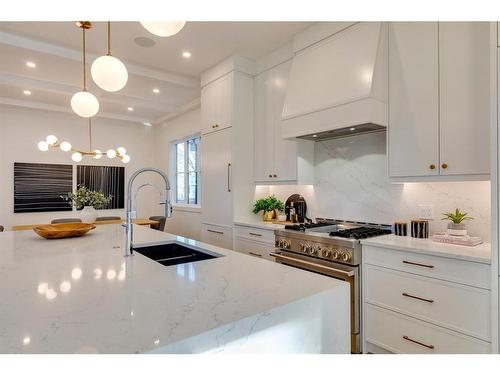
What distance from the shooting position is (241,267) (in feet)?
4.74

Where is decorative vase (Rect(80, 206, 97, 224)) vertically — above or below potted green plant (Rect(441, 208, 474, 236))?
below

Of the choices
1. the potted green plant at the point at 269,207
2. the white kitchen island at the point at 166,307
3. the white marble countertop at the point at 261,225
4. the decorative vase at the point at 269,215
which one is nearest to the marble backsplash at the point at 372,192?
the potted green plant at the point at 269,207

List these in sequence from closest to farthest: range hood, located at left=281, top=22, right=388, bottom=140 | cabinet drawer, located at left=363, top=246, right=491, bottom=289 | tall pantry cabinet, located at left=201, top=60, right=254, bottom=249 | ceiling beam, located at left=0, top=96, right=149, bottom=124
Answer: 1. cabinet drawer, located at left=363, top=246, right=491, bottom=289
2. range hood, located at left=281, top=22, right=388, bottom=140
3. tall pantry cabinet, located at left=201, top=60, right=254, bottom=249
4. ceiling beam, located at left=0, top=96, right=149, bottom=124

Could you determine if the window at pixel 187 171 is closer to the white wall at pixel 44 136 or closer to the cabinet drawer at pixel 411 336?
the white wall at pixel 44 136

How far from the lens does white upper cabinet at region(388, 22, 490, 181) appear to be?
1.96 meters

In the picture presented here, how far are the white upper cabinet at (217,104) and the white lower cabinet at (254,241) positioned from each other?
1.28 metres

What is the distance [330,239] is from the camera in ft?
7.91

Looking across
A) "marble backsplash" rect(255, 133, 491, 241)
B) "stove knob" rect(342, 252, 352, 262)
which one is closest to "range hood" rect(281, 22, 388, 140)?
"marble backsplash" rect(255, 133, 491, 241)

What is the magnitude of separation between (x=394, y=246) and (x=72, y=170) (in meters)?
5.94

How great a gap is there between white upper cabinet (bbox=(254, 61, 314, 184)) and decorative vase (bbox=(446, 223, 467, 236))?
1.42 m

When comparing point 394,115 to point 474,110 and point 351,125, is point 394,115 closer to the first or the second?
point 351,125

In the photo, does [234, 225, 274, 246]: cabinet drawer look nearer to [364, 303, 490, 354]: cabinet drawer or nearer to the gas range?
the gas range

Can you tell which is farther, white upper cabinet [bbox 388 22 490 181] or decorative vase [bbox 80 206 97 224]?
decorative vase [bbox 80 206 97 224]
